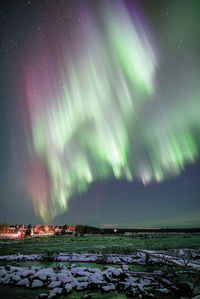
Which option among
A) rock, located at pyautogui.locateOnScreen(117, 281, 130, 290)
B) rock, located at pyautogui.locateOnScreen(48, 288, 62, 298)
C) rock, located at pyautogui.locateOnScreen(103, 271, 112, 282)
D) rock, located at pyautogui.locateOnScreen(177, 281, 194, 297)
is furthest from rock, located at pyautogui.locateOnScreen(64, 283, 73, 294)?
rock, located at pyautogui.locateOnScreen(177, 281, 194, 297)

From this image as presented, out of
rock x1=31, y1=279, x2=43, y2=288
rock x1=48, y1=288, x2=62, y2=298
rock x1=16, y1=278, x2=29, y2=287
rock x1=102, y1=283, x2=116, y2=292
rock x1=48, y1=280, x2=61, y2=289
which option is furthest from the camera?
rock x1=16, y1=278, x2=29, y2=287

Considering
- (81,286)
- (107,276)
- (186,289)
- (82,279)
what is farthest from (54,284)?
(186,289)

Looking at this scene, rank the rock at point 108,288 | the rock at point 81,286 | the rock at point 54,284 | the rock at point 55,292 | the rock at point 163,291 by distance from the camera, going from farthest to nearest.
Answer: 1. the rock at point 54,284
2. the rock at point 81,286
3. the rock at point 108,288
4. the rock at point 163,291
5. the rock at point 55,292

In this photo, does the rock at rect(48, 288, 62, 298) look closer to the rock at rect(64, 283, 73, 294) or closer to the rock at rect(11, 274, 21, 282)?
the rock at rect(64, 283, 73, 294)

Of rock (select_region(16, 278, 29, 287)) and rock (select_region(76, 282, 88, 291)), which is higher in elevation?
rock (select_region(16, 278, 29, 287))

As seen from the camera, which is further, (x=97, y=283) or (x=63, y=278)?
(x=63, y=278)

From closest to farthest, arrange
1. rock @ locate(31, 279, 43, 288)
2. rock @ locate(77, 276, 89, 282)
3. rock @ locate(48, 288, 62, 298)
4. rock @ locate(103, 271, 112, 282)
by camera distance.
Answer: rock @ locate(48, 288, 62, 298)
rock @ locate(31, 279, 43, 288)
rock @ locate(77, 276, 89, 282)
rock @ locate(103, 271, 112, 282)

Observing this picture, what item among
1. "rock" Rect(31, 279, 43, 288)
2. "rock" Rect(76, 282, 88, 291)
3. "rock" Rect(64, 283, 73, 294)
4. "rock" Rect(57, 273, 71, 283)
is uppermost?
"rock" Rect(31, 279, 43, 288)

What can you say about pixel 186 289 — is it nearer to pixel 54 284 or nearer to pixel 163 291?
pixel 163 291

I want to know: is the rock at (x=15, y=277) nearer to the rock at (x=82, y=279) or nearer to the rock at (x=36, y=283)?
the rock at (x=36, y=283)

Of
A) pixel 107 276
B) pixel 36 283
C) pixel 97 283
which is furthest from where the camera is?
pixel 107 276

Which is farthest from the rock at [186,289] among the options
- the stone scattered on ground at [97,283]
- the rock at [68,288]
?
the rock at [68,288]

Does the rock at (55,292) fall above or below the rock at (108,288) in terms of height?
above

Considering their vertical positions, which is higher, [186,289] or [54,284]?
[54,284]
